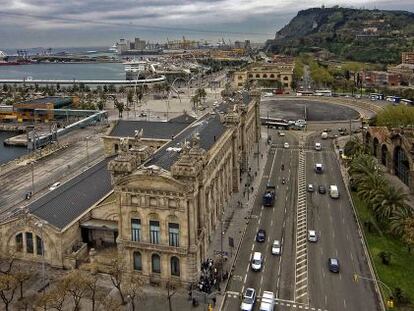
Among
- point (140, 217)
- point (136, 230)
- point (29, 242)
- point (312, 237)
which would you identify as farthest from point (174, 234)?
point (312, 237)

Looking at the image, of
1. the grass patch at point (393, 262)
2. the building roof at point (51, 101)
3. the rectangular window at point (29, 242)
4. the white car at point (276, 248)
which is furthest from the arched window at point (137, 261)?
the building roof at point (51, 101)

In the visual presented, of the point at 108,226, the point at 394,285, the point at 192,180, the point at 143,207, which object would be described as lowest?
the point at 394,285

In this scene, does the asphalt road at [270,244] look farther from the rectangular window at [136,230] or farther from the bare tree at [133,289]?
the rectangular window at [136,230]

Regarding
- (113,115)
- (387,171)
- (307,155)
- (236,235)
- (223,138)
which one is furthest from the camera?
(113,115)

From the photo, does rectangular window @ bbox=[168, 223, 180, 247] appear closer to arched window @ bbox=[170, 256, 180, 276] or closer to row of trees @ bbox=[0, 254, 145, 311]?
arched window @ bbox=[170, 256, 180, 276]

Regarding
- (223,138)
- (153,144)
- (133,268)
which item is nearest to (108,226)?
(133,268)

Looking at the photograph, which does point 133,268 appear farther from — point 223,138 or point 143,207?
point 223,138
